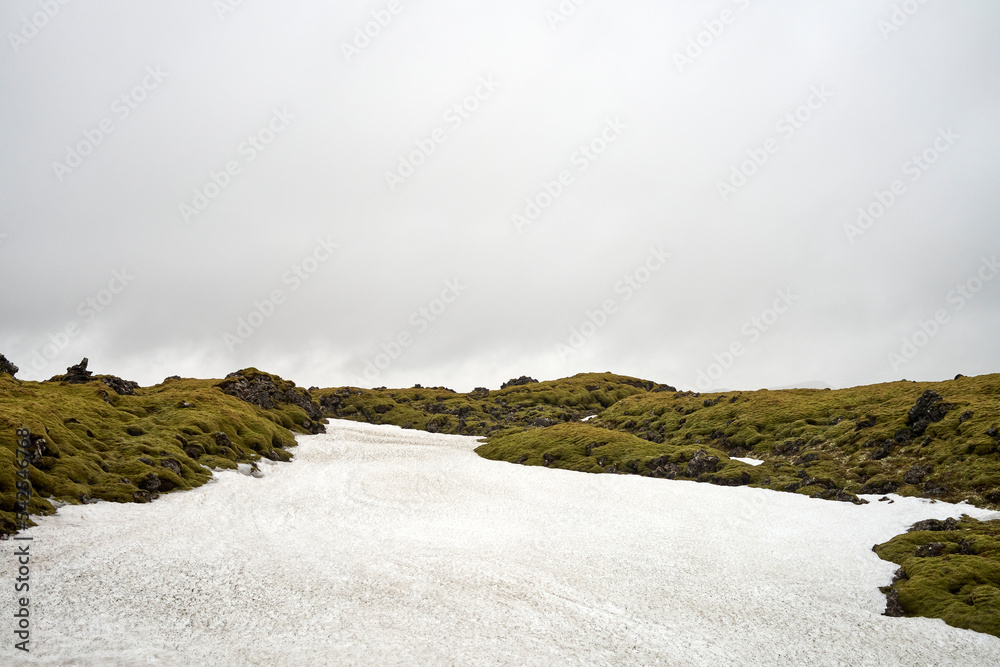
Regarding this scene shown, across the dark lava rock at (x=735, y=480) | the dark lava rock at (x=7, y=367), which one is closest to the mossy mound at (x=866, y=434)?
the dark lava rock at (x=735, y=480)

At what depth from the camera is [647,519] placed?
3453cm

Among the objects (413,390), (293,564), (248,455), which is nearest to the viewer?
(293,564)

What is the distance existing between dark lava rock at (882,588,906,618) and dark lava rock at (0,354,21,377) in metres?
63.0

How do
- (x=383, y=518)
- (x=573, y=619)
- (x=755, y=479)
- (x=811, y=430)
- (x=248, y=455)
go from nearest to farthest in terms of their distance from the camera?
(x=573, y=619) → (x=383, y=518) → (x=755, y=479) → (x=248, y=455) → (x=811, y=430)

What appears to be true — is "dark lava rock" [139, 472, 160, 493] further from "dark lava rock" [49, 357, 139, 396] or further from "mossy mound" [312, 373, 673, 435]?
"mossy mound" [312, 373, 673, 435]

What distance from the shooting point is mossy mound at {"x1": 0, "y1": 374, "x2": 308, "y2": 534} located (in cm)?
2908

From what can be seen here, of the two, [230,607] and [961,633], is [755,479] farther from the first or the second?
[230,607]

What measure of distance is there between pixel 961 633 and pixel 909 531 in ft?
37.0

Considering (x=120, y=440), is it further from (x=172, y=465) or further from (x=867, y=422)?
(x=867, y=422)

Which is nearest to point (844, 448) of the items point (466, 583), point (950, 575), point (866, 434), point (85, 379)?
point (866, 434)

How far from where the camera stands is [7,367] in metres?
51.1

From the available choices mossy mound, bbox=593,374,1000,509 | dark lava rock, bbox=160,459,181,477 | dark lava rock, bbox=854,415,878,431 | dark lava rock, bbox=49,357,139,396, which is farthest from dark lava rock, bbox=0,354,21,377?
dark lava rock, bbox=854,415,878,431

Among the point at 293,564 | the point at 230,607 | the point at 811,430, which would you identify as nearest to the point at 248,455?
the point at 293,564

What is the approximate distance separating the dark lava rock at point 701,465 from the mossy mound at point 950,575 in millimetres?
18669
